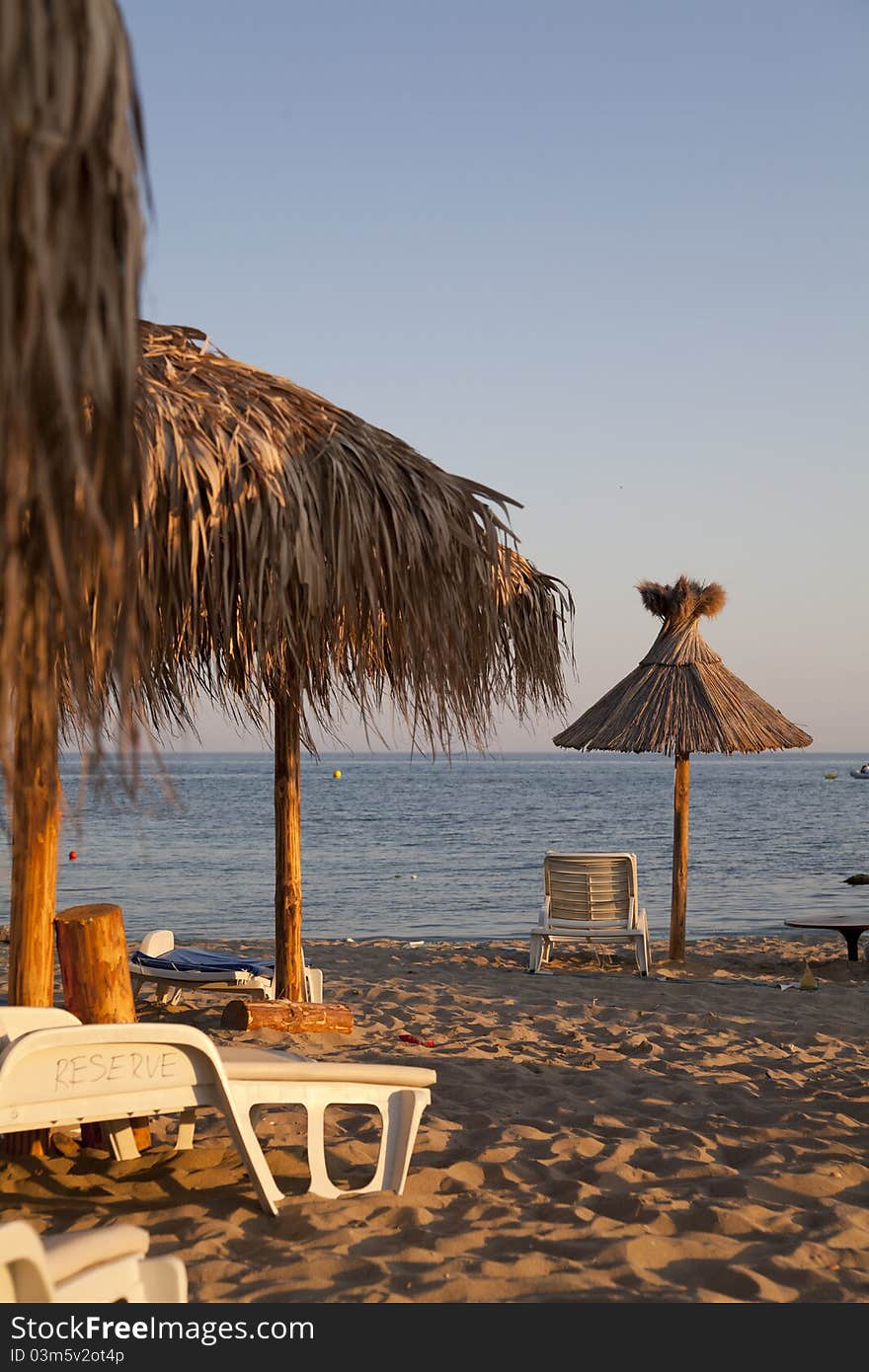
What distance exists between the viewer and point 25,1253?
170 centimetres

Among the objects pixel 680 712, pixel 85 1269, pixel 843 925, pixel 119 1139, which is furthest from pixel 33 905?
pixel 843 925

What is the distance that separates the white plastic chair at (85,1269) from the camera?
1.71m

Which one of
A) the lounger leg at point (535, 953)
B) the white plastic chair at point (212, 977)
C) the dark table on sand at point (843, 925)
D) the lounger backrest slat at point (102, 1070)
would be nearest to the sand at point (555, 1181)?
the white plastic chair at point (212, 977)

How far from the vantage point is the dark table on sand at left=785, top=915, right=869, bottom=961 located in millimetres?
9484

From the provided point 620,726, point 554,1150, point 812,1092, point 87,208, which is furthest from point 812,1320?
point 620,726

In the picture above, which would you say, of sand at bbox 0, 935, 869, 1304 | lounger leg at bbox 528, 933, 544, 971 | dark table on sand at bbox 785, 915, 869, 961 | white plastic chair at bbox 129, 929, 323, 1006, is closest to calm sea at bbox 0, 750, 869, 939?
white plastic chair at bbox 129, 929, 323, 1006

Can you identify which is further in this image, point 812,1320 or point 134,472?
point 812,1320

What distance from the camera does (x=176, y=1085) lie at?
314 cm

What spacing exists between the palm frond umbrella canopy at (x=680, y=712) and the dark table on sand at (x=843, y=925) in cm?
102

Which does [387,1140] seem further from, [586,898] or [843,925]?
[843,925]

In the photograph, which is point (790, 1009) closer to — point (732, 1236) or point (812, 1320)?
point (732, 1236)

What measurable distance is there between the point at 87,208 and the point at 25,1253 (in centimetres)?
143

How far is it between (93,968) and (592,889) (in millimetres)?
5738

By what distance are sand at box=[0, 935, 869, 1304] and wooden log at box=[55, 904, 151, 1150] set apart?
1.45 feet
